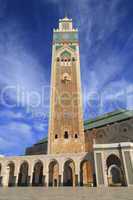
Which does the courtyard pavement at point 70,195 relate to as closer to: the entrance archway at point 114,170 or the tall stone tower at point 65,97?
the entrance archway at point 114,170

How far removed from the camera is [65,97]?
30984mm

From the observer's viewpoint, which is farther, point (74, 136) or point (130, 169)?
point (74, 136)

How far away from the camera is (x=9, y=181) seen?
1019 inches

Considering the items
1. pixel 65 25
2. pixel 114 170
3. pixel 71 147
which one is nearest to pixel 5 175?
pixel 71 147

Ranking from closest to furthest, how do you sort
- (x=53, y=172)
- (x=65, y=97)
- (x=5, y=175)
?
(x=5, y=175), (x=53, y=172), (x=65, y=97)

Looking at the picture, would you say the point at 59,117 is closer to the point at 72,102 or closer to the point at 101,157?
the point at 72,102

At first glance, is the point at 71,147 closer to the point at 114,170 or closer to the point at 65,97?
the point at 114,170

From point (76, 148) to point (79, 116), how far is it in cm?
518

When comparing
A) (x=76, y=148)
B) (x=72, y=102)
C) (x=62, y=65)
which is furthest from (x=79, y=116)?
(x=62, y=65)

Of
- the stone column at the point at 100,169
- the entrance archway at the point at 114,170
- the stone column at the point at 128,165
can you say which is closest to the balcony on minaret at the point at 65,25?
the entrance archway at the point at 114,170

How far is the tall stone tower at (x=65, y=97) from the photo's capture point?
2739 centimetres

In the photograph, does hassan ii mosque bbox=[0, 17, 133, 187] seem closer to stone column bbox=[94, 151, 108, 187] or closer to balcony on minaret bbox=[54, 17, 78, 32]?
stone column bbox=[94, 151, 108, 187]

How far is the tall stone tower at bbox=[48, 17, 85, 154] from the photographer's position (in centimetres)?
2739

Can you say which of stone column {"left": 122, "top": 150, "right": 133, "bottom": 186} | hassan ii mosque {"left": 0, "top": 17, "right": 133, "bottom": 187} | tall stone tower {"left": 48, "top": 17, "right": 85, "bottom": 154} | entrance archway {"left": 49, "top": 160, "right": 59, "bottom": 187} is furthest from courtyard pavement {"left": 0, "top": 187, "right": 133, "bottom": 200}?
tall stone tower {"left": 48, "top": 17, "right": 85, "bottom": 154}
